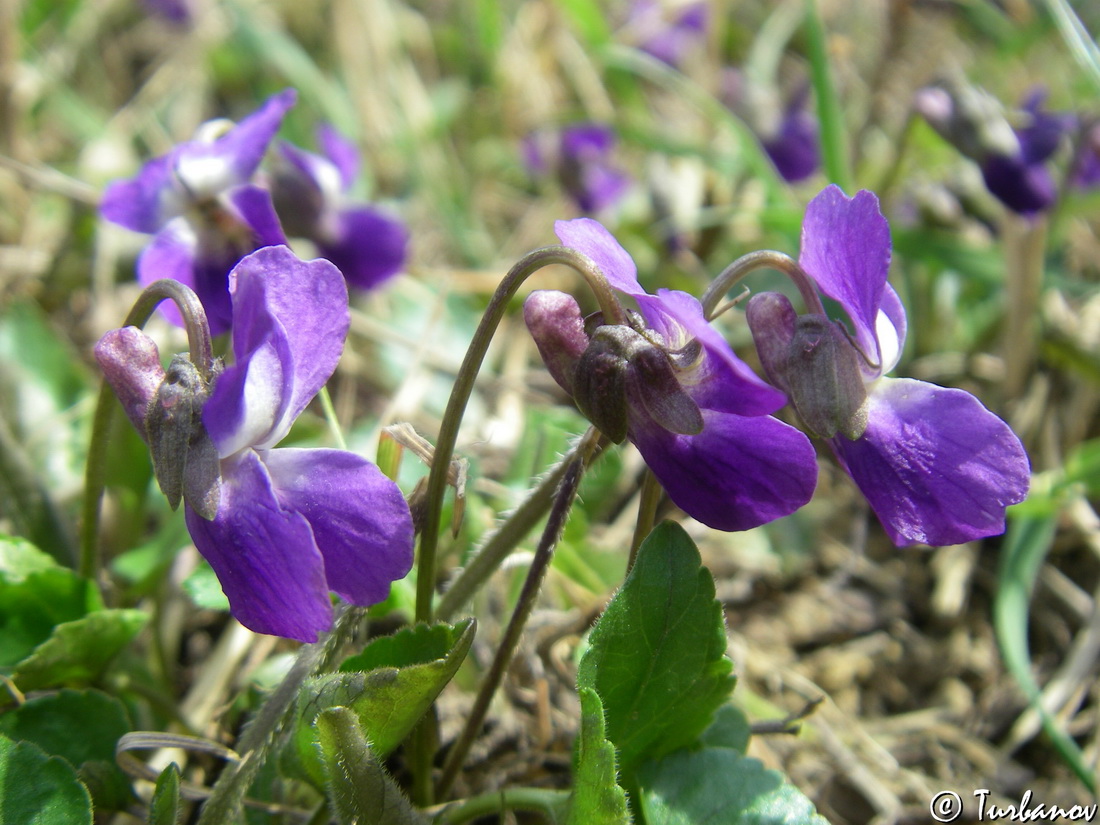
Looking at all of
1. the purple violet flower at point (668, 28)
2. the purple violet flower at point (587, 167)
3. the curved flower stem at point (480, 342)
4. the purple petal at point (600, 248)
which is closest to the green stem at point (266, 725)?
the curved flower stem at point (480, 342)

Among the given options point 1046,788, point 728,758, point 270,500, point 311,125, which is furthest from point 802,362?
point 311,125

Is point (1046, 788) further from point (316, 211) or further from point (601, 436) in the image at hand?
point (316, 211)

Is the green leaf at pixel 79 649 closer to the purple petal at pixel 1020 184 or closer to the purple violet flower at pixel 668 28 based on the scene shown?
the purple petal at pixel 1020 184

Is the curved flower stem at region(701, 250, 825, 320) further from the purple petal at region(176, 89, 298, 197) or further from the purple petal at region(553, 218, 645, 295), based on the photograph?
the purple petal at region(176, 89, 298, 197)

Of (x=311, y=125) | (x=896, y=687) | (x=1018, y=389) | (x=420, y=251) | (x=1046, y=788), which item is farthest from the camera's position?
(x=311, y=125)

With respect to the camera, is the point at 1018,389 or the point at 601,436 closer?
the point at 601,436
